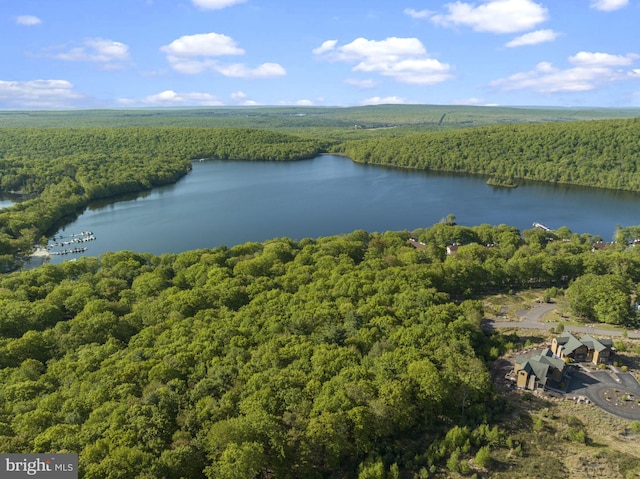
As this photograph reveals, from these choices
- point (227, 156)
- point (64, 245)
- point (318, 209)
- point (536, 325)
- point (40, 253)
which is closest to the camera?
point (536, 325)

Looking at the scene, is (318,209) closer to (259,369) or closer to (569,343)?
(569,343)

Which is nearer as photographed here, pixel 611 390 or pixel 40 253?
pixel 611 390

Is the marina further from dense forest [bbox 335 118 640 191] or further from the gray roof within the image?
dense forest [bbox 335 118 640 191]

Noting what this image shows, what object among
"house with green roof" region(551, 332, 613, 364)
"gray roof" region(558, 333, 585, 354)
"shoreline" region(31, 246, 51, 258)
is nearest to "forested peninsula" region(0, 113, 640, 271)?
"shoreline" region(31, 246, 51, 258)

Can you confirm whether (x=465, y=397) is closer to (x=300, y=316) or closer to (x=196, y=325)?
(x=300, y=316)

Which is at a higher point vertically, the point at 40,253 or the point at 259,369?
the point at 259,369

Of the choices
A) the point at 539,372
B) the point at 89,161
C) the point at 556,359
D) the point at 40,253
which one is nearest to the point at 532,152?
the point at 556,359

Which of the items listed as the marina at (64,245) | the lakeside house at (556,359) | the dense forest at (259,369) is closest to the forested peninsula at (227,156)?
the marina at (64,245)
